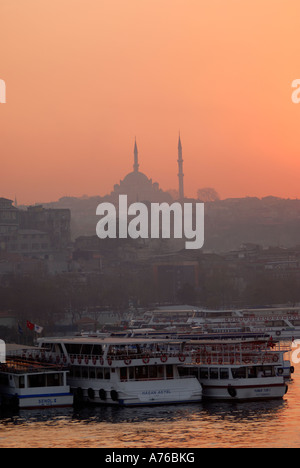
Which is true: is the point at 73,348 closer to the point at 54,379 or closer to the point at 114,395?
the point at 54,379

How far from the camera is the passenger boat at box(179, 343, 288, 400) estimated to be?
42.2 metres

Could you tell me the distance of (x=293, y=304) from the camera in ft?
423

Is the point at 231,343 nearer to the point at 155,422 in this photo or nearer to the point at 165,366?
the point at 165,366

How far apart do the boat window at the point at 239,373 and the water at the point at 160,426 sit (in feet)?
4.17

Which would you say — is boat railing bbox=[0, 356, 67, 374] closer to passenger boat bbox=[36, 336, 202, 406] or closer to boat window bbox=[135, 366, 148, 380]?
passenger boat bbox=[36, 336, 202, 406]

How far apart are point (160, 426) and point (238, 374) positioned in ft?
20.6

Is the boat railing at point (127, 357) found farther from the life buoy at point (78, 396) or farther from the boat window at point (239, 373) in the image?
the boat window at point (239, 373)

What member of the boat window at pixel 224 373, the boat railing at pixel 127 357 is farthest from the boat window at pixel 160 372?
the boat window at pixel 224 373

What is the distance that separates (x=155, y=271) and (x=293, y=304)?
81.7 feet

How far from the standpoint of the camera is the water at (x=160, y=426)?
34.5 m

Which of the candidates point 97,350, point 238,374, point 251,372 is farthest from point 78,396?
point 251,372

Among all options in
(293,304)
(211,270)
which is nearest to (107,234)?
(211,270)

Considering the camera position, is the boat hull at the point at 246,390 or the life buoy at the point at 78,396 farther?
the life buoy at the point at 78,396
